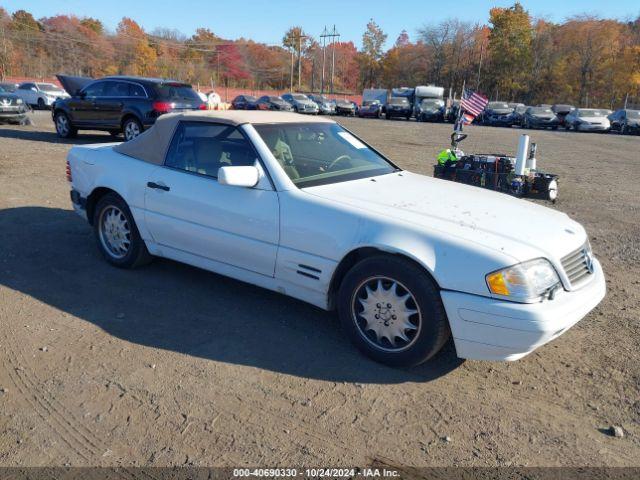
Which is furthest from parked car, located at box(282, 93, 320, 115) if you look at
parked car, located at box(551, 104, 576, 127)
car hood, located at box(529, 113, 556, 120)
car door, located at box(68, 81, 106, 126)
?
car door, located at box(68, 81, 106, 126)

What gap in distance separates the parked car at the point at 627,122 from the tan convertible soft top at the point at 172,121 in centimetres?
3156

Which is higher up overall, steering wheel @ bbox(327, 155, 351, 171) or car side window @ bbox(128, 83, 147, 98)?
car side window @ bbox(128, 83, 147, 98)

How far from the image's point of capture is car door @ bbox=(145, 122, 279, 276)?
393 cm

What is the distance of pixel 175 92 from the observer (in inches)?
523

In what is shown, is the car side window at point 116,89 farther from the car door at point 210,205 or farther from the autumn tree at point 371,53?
the autumn tree at point 371,53

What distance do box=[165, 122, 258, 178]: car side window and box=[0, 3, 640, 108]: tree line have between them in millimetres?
53547

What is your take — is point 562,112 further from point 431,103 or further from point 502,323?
point 502,323

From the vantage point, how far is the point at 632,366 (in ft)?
11.9

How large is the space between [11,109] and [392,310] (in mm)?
18908

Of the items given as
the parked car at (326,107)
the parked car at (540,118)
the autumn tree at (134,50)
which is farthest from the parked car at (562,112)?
the autumn tree at (134,50)

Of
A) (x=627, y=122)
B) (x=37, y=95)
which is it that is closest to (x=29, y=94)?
(x=37, y=95)

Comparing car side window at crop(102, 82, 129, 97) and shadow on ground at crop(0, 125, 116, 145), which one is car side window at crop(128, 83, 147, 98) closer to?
car side window at crop(102, 82, 129, 97)

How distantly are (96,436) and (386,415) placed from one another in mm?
1533

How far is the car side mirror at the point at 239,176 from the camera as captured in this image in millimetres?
3766
